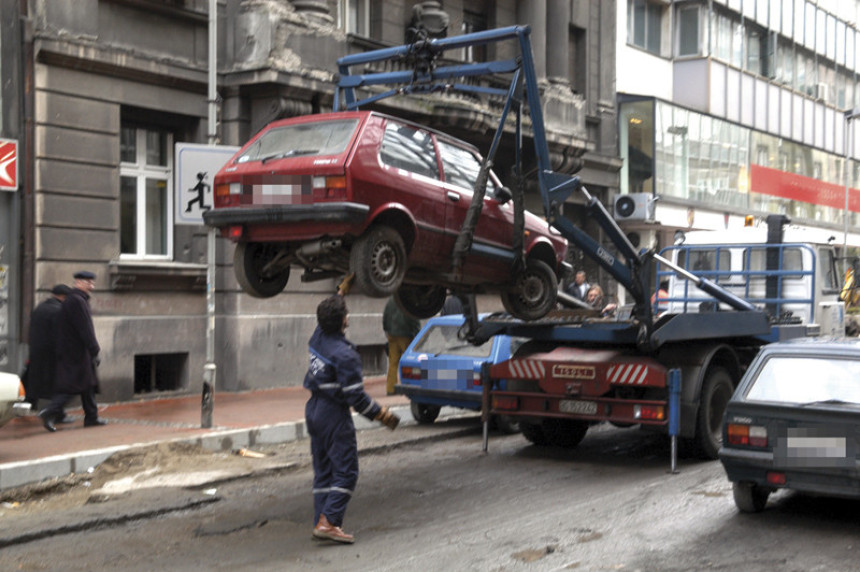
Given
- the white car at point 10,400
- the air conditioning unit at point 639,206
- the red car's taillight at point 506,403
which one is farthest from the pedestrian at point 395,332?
the air conditioning unit at point 639,206

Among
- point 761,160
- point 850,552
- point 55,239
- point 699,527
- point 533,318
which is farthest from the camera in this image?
point 761,160

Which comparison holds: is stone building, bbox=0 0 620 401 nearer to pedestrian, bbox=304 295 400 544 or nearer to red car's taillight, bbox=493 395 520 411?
red car's taillight, bbox=493 395 520 411

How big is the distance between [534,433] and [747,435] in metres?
4.41

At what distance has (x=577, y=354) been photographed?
36.6 feet

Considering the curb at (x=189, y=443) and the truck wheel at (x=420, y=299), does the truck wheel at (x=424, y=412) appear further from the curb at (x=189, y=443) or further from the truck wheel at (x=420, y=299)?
the truck wheel at (x=420, y=299)

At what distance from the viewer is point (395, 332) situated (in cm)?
1588

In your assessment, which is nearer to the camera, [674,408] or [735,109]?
[674,408]

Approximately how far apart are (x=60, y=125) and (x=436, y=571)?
10.0m

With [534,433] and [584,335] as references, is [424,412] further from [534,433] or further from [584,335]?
[584,335]

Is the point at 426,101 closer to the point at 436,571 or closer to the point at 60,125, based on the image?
the point at 60,125

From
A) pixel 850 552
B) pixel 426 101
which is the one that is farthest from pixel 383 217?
pixel 426 101

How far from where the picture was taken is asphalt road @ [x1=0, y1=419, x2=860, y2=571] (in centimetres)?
700

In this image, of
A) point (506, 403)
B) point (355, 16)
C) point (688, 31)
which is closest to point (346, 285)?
point (506, 403)

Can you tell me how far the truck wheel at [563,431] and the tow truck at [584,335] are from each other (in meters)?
0.01
